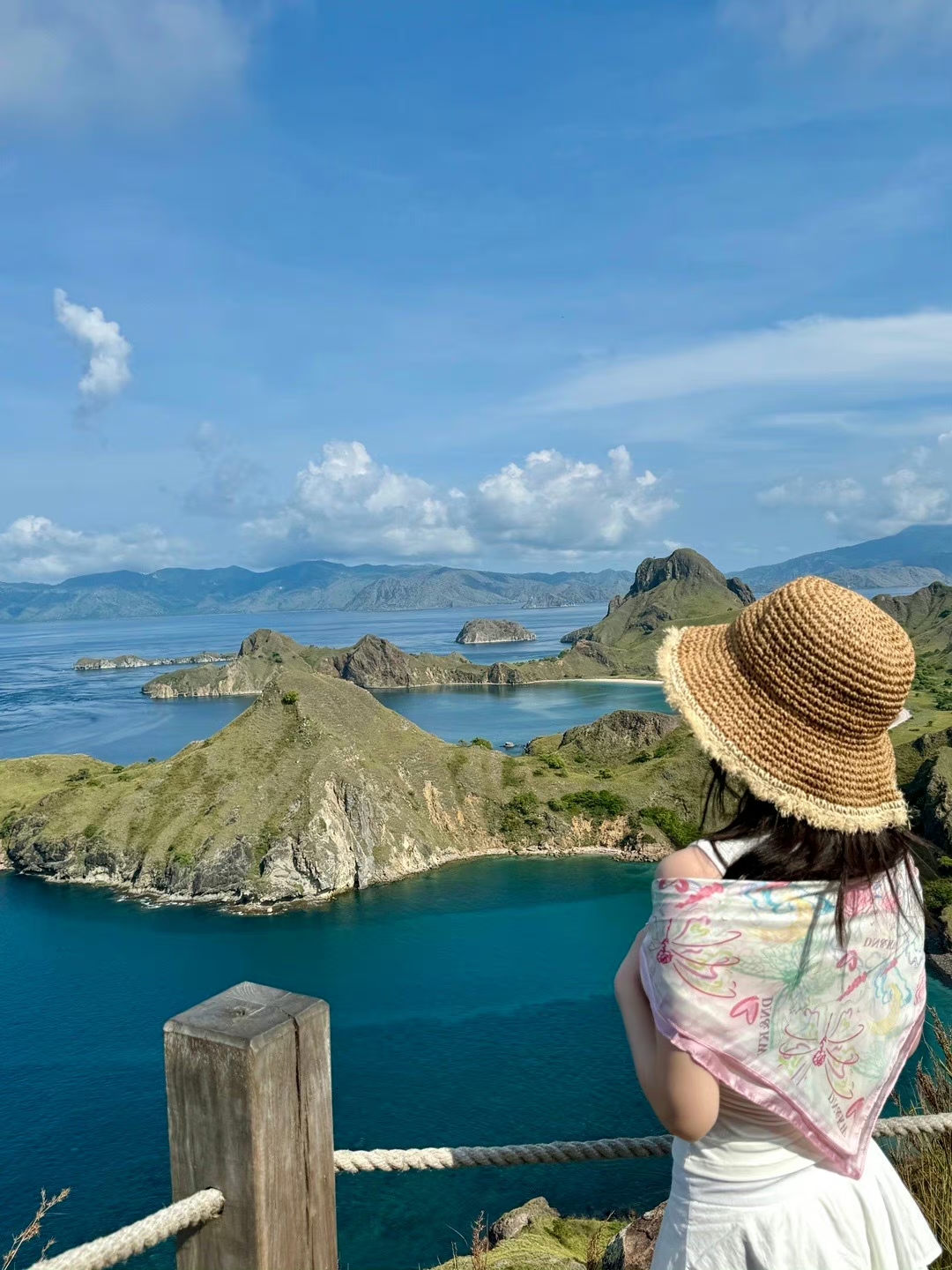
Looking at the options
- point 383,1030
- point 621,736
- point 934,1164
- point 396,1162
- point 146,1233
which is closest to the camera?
point 146,1233

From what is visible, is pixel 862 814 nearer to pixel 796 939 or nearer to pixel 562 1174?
pixel 796 939

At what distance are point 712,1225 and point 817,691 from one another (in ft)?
4.87

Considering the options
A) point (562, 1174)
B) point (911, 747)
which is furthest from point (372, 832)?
point (911, 747)

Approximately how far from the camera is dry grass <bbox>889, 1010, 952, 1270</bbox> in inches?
174

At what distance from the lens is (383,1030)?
38094 mm

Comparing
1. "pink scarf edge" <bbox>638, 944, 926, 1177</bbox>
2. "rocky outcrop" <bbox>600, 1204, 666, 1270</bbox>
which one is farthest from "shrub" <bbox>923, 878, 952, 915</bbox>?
"pink scarf edge" <bbox>638, 944, 926, 1177</bbox>

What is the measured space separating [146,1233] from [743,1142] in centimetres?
173

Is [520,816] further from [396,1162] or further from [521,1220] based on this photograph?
[396,1162]

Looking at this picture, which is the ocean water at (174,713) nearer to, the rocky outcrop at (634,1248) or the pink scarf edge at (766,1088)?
the rocky outcrop at (634,1248)

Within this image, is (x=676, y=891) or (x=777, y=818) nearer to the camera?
(x=676, y=891)

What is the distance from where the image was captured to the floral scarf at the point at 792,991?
2.26 meters

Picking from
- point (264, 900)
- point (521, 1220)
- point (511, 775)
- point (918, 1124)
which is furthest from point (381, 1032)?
point (918, 1124)

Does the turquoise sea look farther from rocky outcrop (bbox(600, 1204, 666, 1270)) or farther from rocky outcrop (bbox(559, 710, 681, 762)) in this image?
rocky outcrop (bbox(559, 710, 681, 762))

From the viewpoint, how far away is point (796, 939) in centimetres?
232
